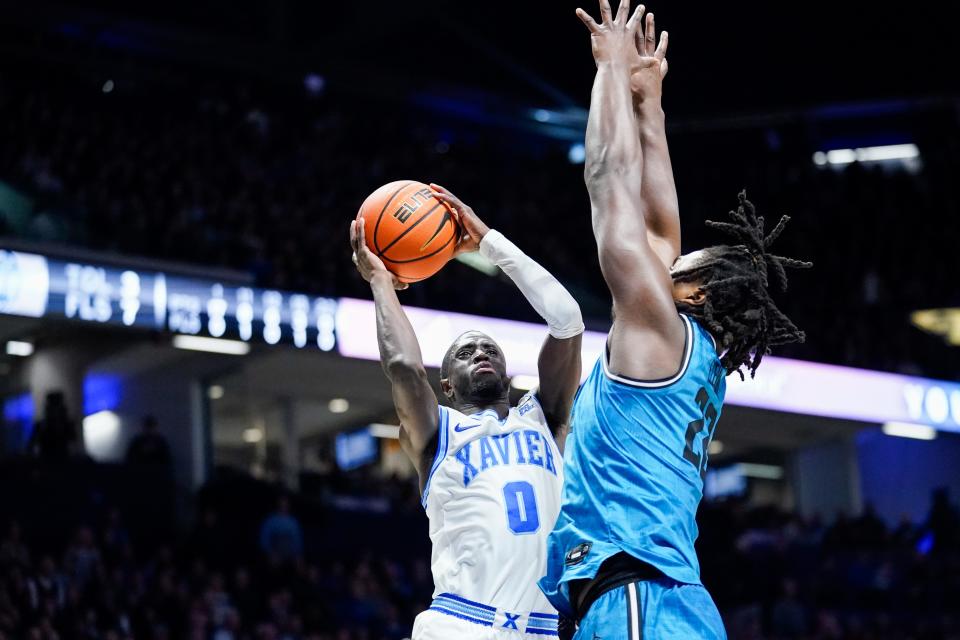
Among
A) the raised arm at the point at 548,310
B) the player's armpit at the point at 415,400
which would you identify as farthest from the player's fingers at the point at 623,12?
the player's armpit at the point at 415,400

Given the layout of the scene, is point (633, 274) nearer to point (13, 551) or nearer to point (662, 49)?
point (662, 49)

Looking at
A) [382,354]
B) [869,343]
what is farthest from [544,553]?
[869,343]

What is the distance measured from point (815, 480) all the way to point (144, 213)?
1315 cm

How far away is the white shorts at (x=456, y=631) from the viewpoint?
4.68 metres

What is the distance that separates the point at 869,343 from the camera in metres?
21.0

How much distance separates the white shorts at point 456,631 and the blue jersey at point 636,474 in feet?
3.29

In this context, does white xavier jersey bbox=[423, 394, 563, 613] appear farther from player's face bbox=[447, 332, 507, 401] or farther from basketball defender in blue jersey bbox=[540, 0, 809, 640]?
basketball defender in blue jersey bbox=[540, 0, 809, 640]

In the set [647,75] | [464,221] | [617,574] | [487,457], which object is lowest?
[617,574]

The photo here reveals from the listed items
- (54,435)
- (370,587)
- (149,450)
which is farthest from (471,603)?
(149,450)

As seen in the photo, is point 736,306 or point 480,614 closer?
point 736,306

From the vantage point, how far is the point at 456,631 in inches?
185

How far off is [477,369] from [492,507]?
0.62m

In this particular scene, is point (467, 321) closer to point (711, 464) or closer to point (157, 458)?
point (157, 458)

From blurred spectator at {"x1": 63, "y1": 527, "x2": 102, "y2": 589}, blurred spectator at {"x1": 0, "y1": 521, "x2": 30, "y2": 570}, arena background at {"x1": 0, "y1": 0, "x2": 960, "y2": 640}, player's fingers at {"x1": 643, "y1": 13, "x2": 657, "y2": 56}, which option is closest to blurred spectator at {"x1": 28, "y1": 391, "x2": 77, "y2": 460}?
arena background at {"x1": 0, "y1": 0, "x2": 960, "y2": 640}
